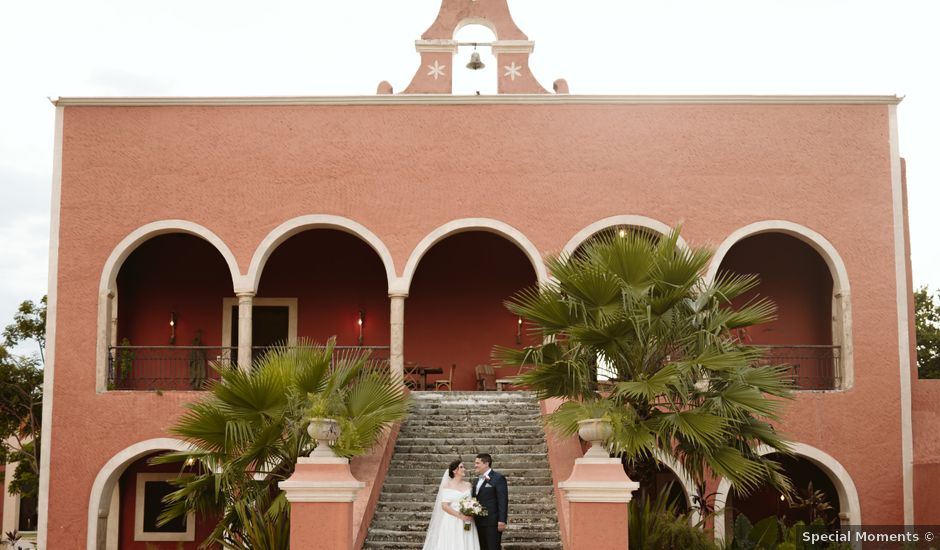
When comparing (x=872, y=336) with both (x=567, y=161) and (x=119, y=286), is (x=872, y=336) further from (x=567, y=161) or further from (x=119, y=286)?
(x=119, y=286)

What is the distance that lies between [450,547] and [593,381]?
2254 mm

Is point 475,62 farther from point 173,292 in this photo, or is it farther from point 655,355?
point 655,355

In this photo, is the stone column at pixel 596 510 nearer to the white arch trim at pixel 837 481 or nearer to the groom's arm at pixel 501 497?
the groom's arm at pixel 501 497

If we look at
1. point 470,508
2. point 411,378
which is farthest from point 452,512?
point 411,378

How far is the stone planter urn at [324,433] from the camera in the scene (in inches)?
395

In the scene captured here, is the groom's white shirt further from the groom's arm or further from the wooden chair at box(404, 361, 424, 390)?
the wooden chair at box(404, 361, 424, 390)

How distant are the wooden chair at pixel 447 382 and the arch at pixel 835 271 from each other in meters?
4.72

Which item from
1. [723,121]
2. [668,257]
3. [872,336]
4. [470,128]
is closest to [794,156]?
[723,121]

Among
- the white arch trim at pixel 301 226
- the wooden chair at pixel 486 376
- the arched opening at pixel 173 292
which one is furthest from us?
the arched opening at pixel 173 292

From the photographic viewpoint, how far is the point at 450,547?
984 centimetres

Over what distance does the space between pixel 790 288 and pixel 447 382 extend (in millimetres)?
5860

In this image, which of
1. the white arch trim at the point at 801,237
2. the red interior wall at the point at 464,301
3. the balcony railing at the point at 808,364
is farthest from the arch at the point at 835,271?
the red interior wall at the point at 464,301

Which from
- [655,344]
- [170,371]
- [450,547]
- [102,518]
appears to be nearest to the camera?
[450,547]

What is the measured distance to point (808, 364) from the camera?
17.2 meters
